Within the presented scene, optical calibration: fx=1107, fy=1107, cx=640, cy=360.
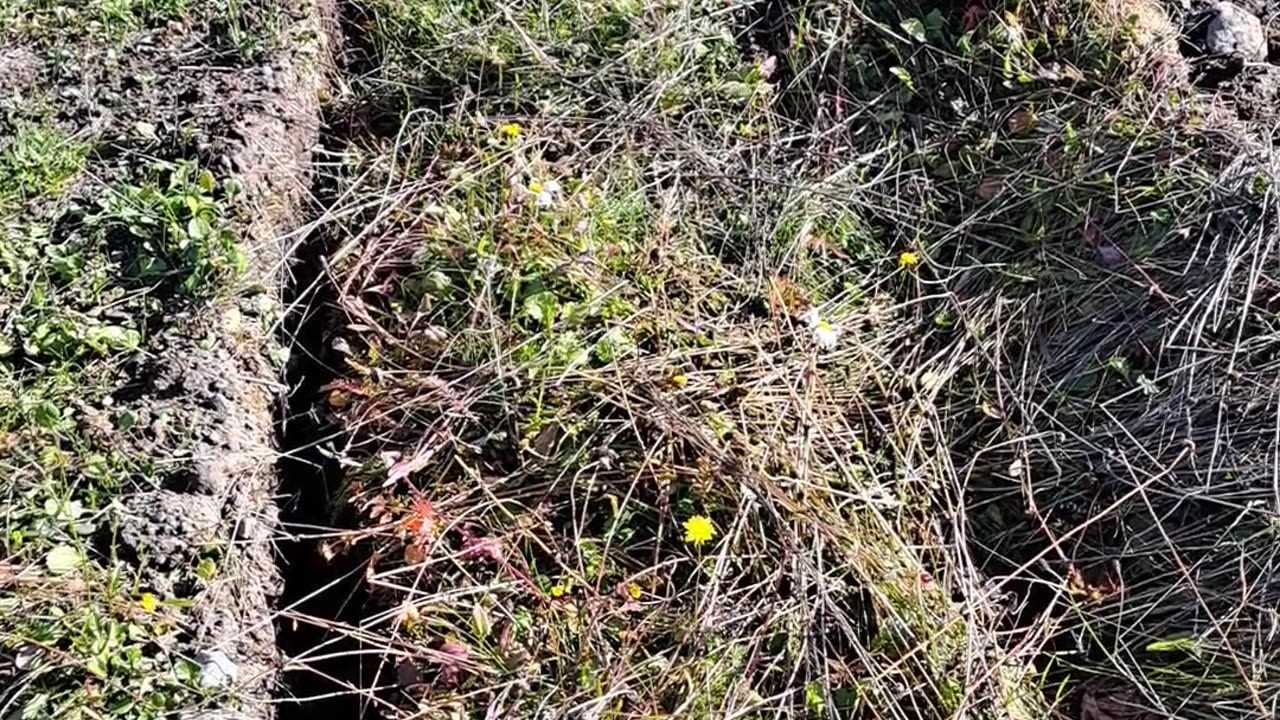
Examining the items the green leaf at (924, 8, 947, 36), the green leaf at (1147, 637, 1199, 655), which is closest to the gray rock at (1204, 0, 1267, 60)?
the green leaf at (924, 8, 947, 36)

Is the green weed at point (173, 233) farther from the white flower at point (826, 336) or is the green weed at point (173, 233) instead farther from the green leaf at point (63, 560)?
the white flower at point (826, 336)

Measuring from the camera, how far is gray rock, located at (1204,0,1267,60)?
2.78 m

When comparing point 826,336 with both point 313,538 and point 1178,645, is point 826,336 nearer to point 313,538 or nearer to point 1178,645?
point 1178,645

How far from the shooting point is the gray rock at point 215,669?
1860mm

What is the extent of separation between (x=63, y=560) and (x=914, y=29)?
2.32m

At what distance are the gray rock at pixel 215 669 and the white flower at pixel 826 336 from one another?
133 centimetres

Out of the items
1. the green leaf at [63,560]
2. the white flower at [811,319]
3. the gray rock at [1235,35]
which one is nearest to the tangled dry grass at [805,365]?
the white flower at [811,319]

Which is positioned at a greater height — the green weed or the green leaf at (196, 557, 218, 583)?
the green weed

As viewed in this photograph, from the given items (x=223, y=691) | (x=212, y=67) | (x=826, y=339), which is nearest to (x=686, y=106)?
(x=826, y=339)

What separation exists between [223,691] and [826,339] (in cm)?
138

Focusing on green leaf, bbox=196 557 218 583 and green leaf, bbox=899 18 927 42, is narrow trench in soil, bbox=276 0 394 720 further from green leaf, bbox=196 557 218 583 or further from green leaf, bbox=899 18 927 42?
green leaf, bbox=899 18 927 42

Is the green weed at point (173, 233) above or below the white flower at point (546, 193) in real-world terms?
above

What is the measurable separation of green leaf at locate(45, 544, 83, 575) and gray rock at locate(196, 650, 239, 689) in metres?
0.26

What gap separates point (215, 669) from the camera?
Result: 1876mm
